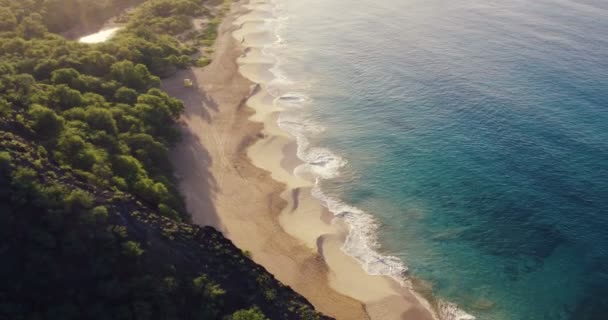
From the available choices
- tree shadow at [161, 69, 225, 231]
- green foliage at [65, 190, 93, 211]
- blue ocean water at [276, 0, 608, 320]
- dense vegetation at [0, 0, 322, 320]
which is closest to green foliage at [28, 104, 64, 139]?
dense vegetation at [0, 0, 322, 320]

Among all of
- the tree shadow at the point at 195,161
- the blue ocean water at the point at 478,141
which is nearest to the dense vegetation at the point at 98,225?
the tree shadow at the point at 195,161

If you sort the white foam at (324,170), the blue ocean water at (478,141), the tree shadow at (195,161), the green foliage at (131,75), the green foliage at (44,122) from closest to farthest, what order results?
the green foliage at (44,122), the blue ocean water at (478,141), the white foam at (324,170), the tree shadow at (195,161), the green foliage at (131,75)

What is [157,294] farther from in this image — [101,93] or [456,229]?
[101,93]

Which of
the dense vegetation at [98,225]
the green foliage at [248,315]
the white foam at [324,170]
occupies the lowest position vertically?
the white foam at [324,170]

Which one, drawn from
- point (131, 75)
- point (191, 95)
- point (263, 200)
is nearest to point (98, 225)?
point (263, 200)

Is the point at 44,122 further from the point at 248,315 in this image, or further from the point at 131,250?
the point at 248,315

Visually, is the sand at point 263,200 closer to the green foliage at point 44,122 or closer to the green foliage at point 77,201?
the green foliage at point 44,122

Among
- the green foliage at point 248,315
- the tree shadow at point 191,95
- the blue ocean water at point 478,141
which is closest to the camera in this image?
the green foliage at point 248,315
